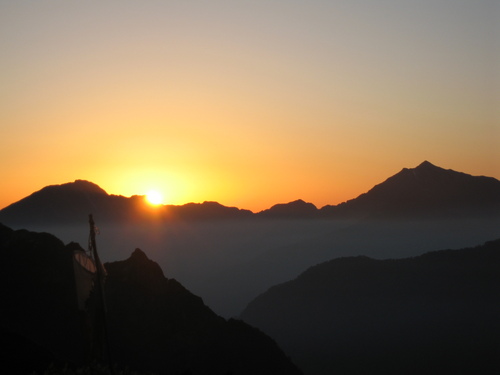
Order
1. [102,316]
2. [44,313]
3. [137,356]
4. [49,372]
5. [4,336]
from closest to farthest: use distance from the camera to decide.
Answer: [102,316] → [49,372] → [4,336] → [44,313] → [137,356]

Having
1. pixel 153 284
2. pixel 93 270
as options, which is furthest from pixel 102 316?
pixel 153 284

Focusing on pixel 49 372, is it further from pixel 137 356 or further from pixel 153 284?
pixel 153 284

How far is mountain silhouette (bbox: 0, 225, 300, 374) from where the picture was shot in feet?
262

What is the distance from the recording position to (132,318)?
3733 inches

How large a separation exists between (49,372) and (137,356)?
54.5 metres

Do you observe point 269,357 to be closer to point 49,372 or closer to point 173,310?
point 173,310

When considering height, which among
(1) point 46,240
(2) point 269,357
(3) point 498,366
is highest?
(1) point 46,240

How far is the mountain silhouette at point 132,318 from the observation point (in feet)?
262

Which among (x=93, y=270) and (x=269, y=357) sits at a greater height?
(x=93, y=270)

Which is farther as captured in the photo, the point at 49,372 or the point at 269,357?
the point at 269,357

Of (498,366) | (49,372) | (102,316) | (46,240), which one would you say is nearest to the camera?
(102,316)

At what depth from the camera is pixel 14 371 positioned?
38.5 meters

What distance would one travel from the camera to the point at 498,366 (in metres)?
182

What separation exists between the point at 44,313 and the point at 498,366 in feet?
479
